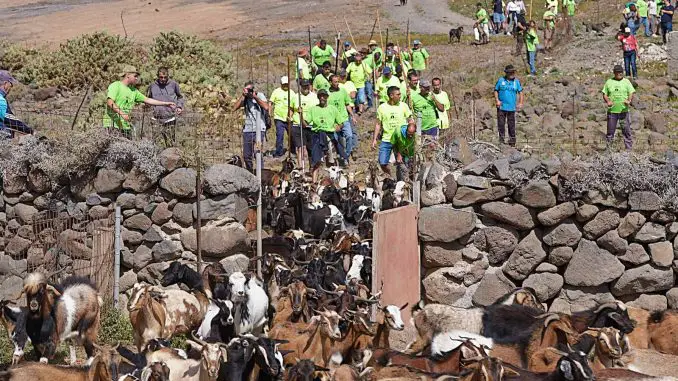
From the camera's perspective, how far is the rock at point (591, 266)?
12898 mm

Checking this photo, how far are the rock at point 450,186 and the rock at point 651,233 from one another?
7.10ft

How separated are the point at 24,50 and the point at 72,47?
233 cm

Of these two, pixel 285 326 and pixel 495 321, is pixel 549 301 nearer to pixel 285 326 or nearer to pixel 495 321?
pixel 495 321

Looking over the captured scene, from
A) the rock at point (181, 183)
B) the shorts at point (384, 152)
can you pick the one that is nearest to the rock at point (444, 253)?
the rock at point (181, 183)

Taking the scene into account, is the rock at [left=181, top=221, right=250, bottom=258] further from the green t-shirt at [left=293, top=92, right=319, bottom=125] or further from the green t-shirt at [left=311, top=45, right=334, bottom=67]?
the green t-shirt at [left=311, top=45, right=334, bottom=67]

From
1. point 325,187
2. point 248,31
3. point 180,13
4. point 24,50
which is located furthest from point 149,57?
point 180,13

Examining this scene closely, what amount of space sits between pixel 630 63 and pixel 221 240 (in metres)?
17.2

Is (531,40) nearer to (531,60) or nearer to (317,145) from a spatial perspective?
(531,60)

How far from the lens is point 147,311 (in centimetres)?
1155

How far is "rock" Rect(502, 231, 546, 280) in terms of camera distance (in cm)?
1308

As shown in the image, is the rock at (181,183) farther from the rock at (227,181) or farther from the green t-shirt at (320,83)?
the green t-shirt at (320,83)

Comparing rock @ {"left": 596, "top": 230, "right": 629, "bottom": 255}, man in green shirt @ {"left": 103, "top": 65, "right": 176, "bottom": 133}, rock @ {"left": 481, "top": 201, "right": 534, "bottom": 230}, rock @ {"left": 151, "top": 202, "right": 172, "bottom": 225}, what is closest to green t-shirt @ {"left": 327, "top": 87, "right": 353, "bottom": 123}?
man in green shirt @ {"left": 103, "top": 65, "right": 176, "bottom": 133}

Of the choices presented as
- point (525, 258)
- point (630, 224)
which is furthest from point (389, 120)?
point (630, 224)

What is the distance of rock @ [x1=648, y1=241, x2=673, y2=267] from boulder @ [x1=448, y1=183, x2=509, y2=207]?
1.81 meters
